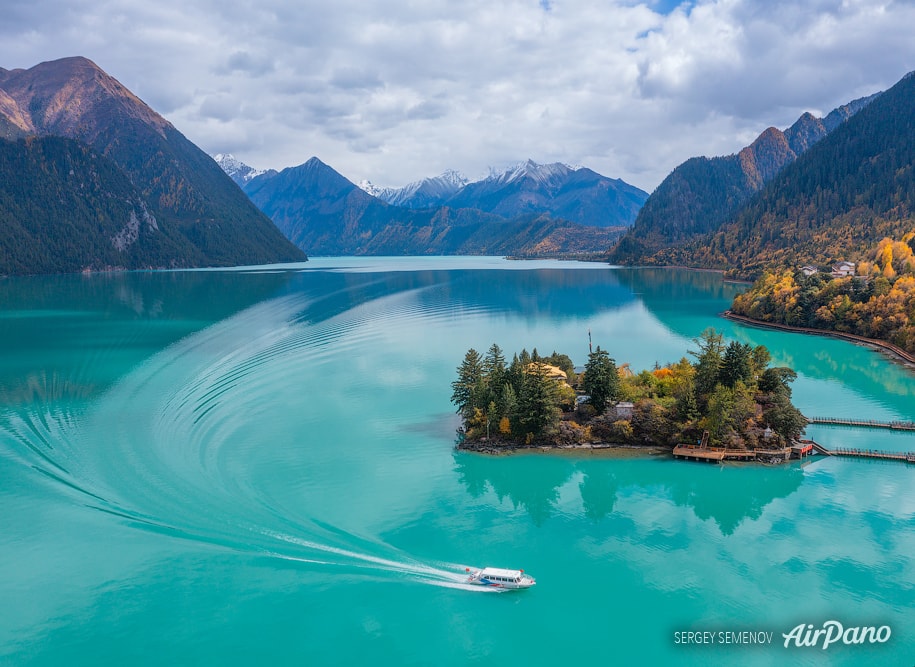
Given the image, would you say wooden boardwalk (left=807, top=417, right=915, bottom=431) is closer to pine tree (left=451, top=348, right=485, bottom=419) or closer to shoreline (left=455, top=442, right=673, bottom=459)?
shoreline (left=455, top=442, right=673, bottom=459)

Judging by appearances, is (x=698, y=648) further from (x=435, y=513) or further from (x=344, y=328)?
(x=344, y=328)

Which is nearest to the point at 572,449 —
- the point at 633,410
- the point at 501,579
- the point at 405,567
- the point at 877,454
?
the point at 633,410

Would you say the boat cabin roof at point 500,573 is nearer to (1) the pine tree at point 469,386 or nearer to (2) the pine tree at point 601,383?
(1) the pine tree at point 469,386

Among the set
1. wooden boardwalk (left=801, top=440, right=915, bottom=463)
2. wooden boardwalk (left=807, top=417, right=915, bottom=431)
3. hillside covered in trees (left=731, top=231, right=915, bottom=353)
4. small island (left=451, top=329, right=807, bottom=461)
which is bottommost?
wooden boardwalk (left=801, top=440, right=915, bottom=463)

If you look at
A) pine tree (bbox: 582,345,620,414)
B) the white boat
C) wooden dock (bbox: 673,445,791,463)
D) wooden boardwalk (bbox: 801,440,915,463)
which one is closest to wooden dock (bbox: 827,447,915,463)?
wooden boardwalk (bbox: 801,440,915,463)

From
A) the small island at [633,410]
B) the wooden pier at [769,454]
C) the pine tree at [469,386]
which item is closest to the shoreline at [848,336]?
the wooden pier at [769,454]

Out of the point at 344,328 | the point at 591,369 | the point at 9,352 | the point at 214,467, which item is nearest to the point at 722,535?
the point at 591,369
